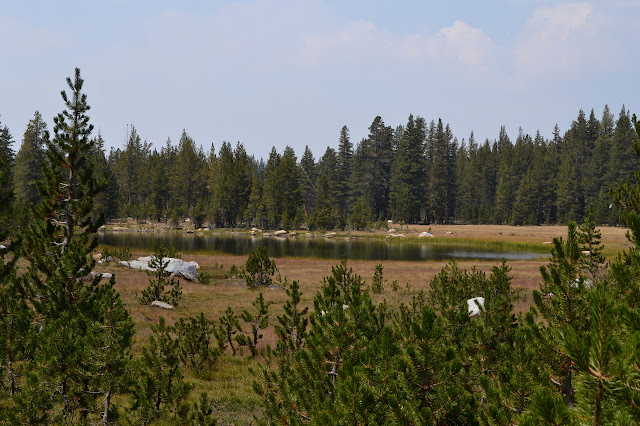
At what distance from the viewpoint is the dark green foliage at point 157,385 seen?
624cm

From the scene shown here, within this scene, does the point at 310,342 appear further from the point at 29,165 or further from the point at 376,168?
the point at 376,168

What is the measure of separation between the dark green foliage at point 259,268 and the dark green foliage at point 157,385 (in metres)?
17.9

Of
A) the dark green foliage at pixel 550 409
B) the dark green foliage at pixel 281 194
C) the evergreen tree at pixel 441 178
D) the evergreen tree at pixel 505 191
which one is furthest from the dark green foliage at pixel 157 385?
the evergreen tree at pixel 505 191

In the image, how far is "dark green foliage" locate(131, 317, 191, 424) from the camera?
624cm

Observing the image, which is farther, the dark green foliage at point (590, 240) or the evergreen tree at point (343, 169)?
the evergreen tree at point (343, 169)

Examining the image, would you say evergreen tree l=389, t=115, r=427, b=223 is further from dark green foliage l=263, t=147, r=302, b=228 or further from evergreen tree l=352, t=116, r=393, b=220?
dark green foliage l=263, t=147, r=302, b=228

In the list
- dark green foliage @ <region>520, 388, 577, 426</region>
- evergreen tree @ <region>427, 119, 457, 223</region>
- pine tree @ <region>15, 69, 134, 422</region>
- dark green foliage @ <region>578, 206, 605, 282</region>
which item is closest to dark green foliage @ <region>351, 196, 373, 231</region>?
evergreen tree @ <region>427, 119, 457, 223</region>

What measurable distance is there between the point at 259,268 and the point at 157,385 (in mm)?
19876

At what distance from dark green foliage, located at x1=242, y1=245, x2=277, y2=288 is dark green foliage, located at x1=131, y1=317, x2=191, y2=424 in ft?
58.9

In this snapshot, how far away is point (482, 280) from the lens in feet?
59.2

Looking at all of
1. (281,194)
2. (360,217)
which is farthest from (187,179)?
(360,217)

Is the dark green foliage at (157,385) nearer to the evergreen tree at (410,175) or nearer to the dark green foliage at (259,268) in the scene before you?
the dark green foliage at (259,268)

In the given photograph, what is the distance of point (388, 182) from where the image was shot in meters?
106

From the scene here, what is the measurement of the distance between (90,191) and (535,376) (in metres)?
12.5
